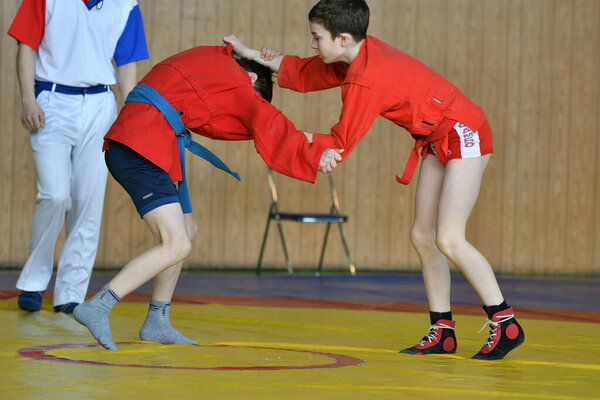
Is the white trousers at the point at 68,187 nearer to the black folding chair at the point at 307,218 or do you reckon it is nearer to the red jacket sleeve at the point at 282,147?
the red jacket sleeve at the point at 282,147

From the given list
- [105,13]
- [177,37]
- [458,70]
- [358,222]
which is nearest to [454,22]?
[458,70]

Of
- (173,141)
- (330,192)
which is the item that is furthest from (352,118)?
(330,192)

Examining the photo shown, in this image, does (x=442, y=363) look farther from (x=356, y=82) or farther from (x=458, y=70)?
(x=458, y=70)

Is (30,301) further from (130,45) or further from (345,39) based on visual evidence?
(345,39)

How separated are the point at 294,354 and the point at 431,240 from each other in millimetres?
642

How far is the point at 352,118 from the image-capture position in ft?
8.52

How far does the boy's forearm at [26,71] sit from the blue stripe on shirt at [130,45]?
414 mm

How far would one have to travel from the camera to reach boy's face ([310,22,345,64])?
2641 mm

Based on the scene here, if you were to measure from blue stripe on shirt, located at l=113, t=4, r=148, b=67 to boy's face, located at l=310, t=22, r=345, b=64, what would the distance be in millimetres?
1441

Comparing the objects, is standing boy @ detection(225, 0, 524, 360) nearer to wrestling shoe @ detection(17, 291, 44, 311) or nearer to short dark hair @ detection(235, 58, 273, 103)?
short dark hair @ detection(235, 58, 273, 103)

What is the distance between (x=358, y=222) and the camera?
22.1 feet

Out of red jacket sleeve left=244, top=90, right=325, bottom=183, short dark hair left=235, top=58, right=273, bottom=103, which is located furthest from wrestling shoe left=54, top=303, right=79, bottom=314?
red jacket sleeve left=244, top=90, right=325, bottom=183

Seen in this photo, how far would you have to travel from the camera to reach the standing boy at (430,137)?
2.61m

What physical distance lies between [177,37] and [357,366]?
175 inches
